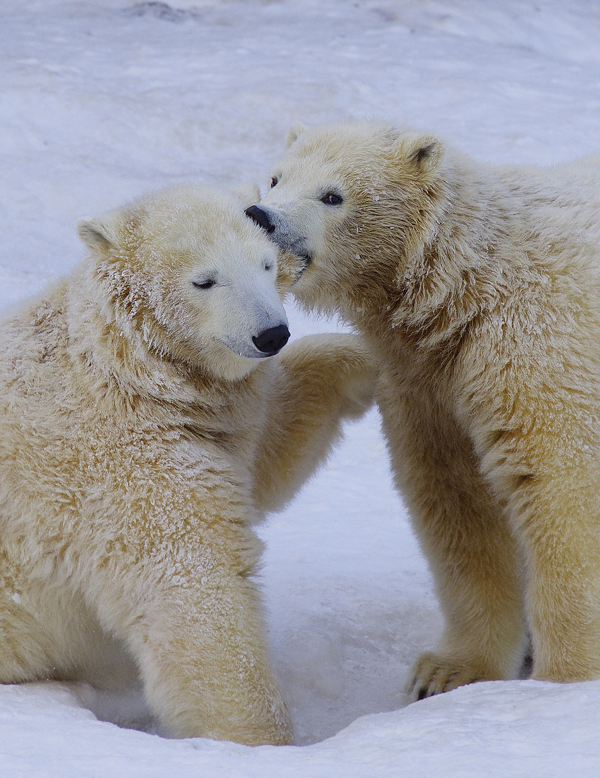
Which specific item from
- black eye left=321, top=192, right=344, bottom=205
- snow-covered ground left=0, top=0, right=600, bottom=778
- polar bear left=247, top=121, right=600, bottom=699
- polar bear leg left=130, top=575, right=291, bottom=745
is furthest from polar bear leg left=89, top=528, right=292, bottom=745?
black eye left=321, top=192, right=344, bottom=205

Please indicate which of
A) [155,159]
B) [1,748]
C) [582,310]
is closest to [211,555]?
[1,748]

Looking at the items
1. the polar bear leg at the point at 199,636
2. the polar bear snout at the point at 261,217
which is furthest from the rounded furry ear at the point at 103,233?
the polar bear leg at the point at 199,636

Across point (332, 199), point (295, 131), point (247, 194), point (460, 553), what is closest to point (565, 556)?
point (460, 553)

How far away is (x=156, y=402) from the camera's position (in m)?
3.51

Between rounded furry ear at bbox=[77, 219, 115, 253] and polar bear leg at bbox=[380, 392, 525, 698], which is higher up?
rounded furry ear at bbox=[77, 219, 115, 253]

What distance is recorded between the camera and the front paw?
3.97 metres

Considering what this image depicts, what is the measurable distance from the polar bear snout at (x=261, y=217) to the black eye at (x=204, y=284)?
11.2 inches

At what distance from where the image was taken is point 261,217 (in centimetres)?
347

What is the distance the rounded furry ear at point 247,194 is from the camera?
382 cm

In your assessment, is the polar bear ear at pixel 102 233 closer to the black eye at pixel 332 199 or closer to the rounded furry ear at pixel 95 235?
the rounded furry ear at pixel 95 235

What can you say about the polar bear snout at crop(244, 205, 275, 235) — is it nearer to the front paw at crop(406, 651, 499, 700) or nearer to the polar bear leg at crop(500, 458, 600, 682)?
the polar bear leg at crop(500, 458, 600, 682)

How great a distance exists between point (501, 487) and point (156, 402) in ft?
4.23

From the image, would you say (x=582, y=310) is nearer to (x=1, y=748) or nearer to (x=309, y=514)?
(x=1, y=748)

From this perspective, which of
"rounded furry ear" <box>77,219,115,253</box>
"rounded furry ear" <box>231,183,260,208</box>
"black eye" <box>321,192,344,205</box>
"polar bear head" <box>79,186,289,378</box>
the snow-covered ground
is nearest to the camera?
the snow-covered ground
